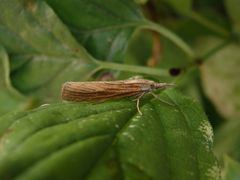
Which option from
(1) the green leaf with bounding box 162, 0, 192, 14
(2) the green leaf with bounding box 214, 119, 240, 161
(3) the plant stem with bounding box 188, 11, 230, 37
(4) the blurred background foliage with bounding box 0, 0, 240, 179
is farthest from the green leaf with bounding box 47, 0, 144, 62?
(2) the green leaf with bounding box 214, 119, 240, 161

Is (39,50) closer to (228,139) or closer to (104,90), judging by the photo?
(104,90)

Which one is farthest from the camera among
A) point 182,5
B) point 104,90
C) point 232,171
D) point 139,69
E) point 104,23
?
point 182,5

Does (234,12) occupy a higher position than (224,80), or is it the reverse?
(234,12)

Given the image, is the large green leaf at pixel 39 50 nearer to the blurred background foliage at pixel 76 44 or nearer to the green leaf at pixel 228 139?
the blurred background foliage at pixel 76 44

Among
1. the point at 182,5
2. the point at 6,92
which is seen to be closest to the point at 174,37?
the point at 182,5

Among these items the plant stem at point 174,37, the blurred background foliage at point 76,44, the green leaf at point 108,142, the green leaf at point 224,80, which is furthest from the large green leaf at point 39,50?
the green leaf at point 224,80

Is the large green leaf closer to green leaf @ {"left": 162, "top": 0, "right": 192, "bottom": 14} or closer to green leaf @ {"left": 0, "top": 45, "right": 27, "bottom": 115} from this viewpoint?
green leaf @ {"left": 0, "top": 45, "right": 27, "bottom": 115}
